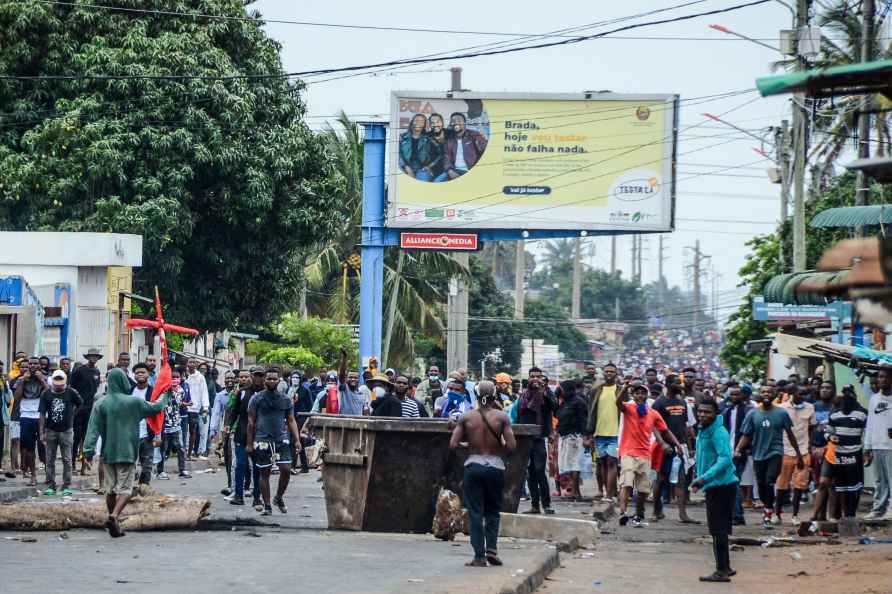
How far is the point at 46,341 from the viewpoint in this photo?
30141mm

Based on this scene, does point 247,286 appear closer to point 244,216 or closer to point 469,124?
point 244,216

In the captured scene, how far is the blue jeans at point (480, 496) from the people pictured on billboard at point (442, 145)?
92.0 ft

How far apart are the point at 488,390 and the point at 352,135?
1417 inches

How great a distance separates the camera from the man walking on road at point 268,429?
17.8 meters

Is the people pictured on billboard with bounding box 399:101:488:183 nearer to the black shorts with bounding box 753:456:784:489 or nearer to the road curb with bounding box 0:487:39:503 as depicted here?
the road curb with bounding box 0:487:39:503

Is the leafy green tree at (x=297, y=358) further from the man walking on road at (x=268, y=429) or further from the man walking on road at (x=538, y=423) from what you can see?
the man walking on road at (x=268, y=429)

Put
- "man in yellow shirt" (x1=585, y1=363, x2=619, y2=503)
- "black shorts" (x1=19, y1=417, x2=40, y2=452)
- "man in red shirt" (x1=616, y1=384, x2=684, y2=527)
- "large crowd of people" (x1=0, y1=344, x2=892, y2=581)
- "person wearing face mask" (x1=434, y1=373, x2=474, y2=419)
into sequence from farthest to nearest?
"person wearing face mask" (x1=434, y1=373, x2=474, y2=419)
"black shorts" (x1=19, y1=417, x2=40, y2=452)
"man in yellow shirt" (x1=585, y1=363, x2=619, y2=503)
"man in red shirt" (x1=616, y1=384, x2=684, y2=527)
"large crowd of people" (x1=0, y1=344, x2=892, y2=581)

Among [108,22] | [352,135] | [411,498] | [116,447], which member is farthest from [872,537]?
[352,135]

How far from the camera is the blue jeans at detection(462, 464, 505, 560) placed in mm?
13281

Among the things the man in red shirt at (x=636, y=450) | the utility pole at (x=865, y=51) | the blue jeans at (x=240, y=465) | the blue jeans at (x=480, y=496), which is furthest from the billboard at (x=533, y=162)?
the blue jeans at (x=480, y=496)

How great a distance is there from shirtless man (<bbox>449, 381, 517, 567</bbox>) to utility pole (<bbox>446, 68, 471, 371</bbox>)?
106 feet

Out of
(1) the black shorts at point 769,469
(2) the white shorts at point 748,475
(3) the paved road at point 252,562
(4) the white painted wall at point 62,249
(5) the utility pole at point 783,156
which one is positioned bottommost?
(3) the paved road at point 252,562

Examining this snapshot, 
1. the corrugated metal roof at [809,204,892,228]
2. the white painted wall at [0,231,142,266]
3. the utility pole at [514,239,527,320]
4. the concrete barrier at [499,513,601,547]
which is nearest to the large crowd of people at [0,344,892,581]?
the concrete barrier at [499,513,601,547]

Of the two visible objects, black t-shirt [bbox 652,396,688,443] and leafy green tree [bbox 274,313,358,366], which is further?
leafy green tree [bbox 274,313,358,366]
